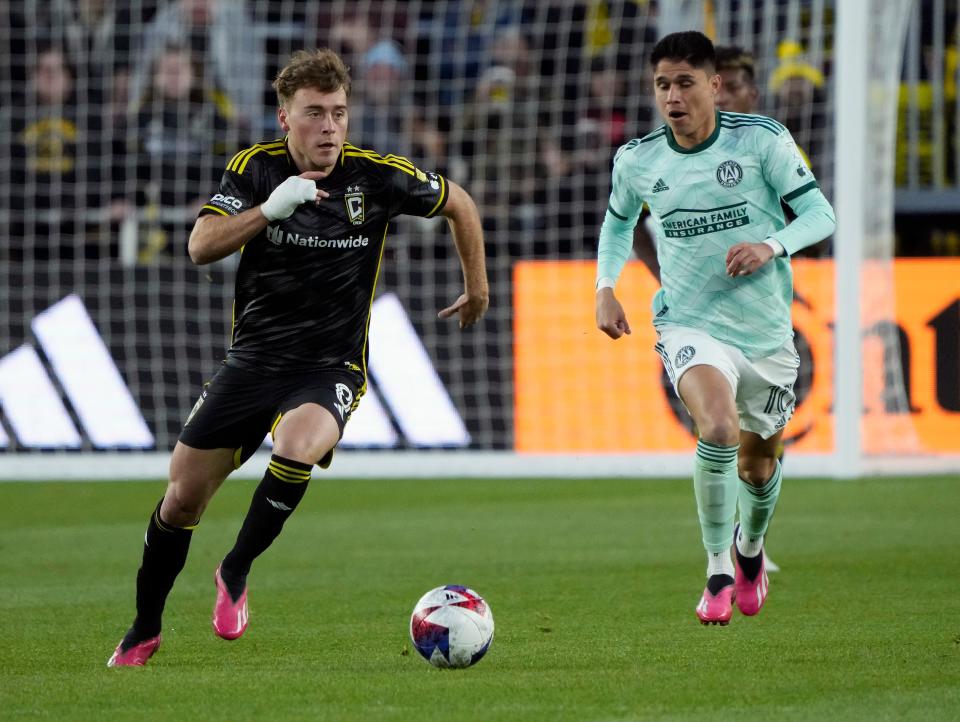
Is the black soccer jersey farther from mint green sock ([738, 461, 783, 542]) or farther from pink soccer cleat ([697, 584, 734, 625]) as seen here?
mint green sock ([738, 461, 783, 542])

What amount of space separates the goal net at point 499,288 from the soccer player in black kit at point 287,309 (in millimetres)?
6783

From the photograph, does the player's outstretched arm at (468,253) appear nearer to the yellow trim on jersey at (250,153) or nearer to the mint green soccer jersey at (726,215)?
the yellow trim on jersey at (250,153)

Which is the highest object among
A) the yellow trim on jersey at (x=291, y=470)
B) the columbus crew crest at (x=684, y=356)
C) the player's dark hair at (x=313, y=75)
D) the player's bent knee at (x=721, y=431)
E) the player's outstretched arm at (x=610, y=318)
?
the player's dark hair at (x=313, y=75)

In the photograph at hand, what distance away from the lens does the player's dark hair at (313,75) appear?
599 centimetres

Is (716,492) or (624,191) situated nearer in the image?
(716,492)

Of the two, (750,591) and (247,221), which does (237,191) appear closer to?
(247,221)

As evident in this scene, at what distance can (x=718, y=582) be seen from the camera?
6.25 m

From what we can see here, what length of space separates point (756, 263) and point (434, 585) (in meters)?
2.54

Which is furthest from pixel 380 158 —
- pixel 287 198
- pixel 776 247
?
pixel 776 247

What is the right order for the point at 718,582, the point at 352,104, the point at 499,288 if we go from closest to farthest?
the point at 718,582, the point at 499,288, the point at 352,104

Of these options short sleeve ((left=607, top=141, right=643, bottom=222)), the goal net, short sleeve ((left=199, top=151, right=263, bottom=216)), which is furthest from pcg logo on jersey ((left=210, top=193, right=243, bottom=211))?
the goal net

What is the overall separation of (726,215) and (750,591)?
4.82 feet

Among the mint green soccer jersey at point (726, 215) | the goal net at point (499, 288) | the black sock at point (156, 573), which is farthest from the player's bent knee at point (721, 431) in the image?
the goal net at point (499, 288)

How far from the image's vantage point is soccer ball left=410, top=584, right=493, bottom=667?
18.1 feet
